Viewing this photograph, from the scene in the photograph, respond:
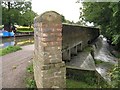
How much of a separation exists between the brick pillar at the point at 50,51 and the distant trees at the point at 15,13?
23.7 meters

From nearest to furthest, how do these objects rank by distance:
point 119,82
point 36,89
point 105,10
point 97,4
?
point 36,89
point 119,82
point 97,4
point 105,10

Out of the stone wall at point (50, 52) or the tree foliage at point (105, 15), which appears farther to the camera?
the tree foliage at point (105, 15)

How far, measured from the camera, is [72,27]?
31.8ft

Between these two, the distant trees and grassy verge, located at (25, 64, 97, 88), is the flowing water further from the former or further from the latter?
the distant trees

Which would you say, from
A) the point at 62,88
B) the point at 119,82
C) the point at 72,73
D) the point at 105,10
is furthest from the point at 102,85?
the point at 105,10

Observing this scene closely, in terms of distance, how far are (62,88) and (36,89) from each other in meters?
0.77

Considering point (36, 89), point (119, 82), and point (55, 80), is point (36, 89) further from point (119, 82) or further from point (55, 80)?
point (119, 82)

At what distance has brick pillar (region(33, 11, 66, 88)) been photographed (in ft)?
15.6

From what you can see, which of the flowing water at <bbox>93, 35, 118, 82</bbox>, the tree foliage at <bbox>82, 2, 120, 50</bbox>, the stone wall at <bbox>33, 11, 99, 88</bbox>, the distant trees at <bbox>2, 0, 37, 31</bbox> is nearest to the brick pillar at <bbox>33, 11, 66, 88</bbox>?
the stone wall at <bbox>33, 11, 99, 88</bbox>

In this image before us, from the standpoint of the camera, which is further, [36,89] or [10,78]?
[10,78]

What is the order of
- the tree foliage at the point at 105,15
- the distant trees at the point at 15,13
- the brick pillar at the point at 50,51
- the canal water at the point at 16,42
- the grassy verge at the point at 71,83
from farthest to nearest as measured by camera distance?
the distant trees at the point at 15,13
the canal water at the point at 16,42
the tree foliage at the point at 105,15
the grassy verge at the point at 71,83
the brick pillar at the point at 50,51

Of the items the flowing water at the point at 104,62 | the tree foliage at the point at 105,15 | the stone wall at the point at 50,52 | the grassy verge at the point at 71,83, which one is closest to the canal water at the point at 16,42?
the flowing water at the point at 104,62

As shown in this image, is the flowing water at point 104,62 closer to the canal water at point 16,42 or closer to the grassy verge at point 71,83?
the grassy verge at point 71,83

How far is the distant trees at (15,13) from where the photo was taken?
27.8 m
